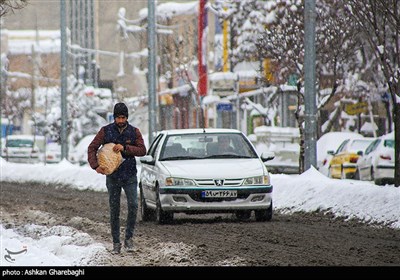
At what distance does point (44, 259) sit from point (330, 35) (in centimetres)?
2643

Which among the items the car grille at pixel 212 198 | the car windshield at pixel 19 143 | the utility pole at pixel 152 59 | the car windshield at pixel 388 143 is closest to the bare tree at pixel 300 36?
the car windshield at pixel 388 143

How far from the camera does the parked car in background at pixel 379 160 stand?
111ft

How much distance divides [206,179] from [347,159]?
2040 cm

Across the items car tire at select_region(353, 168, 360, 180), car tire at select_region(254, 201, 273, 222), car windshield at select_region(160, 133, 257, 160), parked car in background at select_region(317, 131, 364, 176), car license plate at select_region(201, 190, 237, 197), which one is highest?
car windshield at select_region(160, 133, 257, 160)

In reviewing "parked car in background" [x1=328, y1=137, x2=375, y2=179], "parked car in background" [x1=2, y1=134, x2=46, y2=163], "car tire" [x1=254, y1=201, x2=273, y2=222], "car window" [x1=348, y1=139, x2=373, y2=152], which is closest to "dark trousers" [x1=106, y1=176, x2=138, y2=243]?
"car tire" [x1=254, y1=201, x2=273, y2=222]

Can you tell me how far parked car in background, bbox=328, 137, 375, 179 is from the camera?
3869 cm

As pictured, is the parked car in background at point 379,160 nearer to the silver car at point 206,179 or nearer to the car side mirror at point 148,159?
the silver car at point 206,179

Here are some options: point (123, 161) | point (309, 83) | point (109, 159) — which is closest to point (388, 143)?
point (309, 83)

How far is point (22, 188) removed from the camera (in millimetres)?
36188

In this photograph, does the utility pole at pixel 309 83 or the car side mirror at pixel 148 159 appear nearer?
the car side mirror at pixel 148 159

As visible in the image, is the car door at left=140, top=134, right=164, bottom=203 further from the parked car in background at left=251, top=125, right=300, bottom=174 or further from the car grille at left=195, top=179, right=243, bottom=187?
the parked car in background at left=251, top=125, right=300, bottom=174

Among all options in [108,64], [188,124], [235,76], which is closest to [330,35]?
[235,76]

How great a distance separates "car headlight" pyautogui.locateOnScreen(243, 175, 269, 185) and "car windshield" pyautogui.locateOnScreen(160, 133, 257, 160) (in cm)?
95
